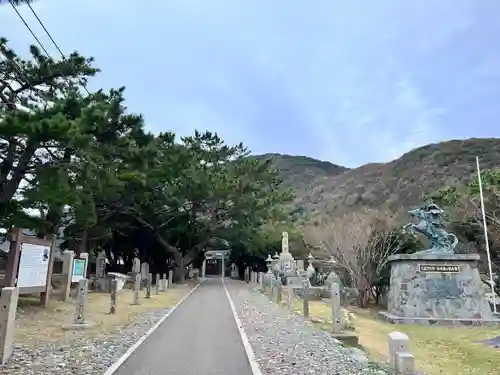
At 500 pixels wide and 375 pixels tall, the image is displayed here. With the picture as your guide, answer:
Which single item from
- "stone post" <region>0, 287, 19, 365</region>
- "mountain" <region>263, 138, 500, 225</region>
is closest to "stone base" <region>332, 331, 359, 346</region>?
"stone post" <region>0, 287, 19, 365</region>

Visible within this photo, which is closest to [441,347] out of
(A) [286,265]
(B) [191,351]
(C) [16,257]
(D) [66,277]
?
(B) [191,351]

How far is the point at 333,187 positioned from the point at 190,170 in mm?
55102

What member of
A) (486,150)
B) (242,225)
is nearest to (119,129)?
(242,225)

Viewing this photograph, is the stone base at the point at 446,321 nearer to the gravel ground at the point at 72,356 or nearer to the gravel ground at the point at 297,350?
the gravel ground at the point at 297,350

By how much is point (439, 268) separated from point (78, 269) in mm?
13054

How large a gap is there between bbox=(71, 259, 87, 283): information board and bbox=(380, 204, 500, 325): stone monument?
1131 centimetres

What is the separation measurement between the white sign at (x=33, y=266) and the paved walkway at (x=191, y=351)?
3.63 m

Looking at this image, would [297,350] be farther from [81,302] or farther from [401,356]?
[81,302]

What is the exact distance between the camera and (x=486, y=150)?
6278cm

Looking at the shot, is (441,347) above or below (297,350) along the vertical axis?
below

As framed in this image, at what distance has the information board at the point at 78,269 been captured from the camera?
52.4ft

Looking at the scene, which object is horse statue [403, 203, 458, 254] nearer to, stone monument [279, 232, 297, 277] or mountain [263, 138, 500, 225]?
stone monument [279, 232, 297, 277]

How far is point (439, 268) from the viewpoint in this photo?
52.0ft

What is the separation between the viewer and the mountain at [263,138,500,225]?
55469mm
